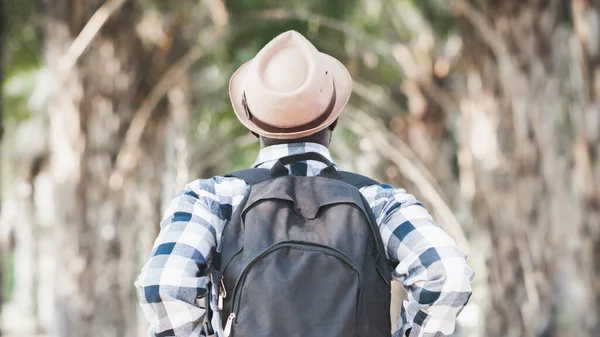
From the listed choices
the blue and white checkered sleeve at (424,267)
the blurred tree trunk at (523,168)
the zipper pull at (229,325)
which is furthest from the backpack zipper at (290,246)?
the blurred tree trunk at (523,168)

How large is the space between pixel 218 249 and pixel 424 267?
18.4 inches

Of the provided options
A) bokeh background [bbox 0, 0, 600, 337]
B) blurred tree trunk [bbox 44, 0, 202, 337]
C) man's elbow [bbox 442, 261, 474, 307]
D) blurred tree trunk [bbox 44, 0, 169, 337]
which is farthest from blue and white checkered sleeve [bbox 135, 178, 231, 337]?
blurred tree trunk [bbox 44, 0, 169, 337]

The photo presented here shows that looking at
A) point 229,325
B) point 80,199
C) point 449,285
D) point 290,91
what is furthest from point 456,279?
point 80,199

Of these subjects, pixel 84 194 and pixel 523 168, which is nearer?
pixel 523 168

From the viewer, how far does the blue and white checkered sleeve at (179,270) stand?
209 cm

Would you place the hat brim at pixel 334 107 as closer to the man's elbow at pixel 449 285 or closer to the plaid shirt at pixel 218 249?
the plaid shirt at pixel 218 249

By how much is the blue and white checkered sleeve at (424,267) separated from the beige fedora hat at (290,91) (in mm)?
276


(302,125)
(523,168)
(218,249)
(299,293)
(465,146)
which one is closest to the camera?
(299,293)

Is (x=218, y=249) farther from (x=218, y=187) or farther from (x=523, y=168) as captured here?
(x=523, y=168)

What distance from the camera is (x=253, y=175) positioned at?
89.3 inches

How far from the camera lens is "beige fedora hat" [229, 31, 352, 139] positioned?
2299 mm

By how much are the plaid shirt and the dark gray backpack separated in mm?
58

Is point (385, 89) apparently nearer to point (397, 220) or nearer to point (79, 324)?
point (79, 324)

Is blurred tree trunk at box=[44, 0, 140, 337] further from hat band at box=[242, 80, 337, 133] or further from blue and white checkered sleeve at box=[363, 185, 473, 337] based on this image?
blue and white checkered sleeve at box=[363, 185, 473, 337]
